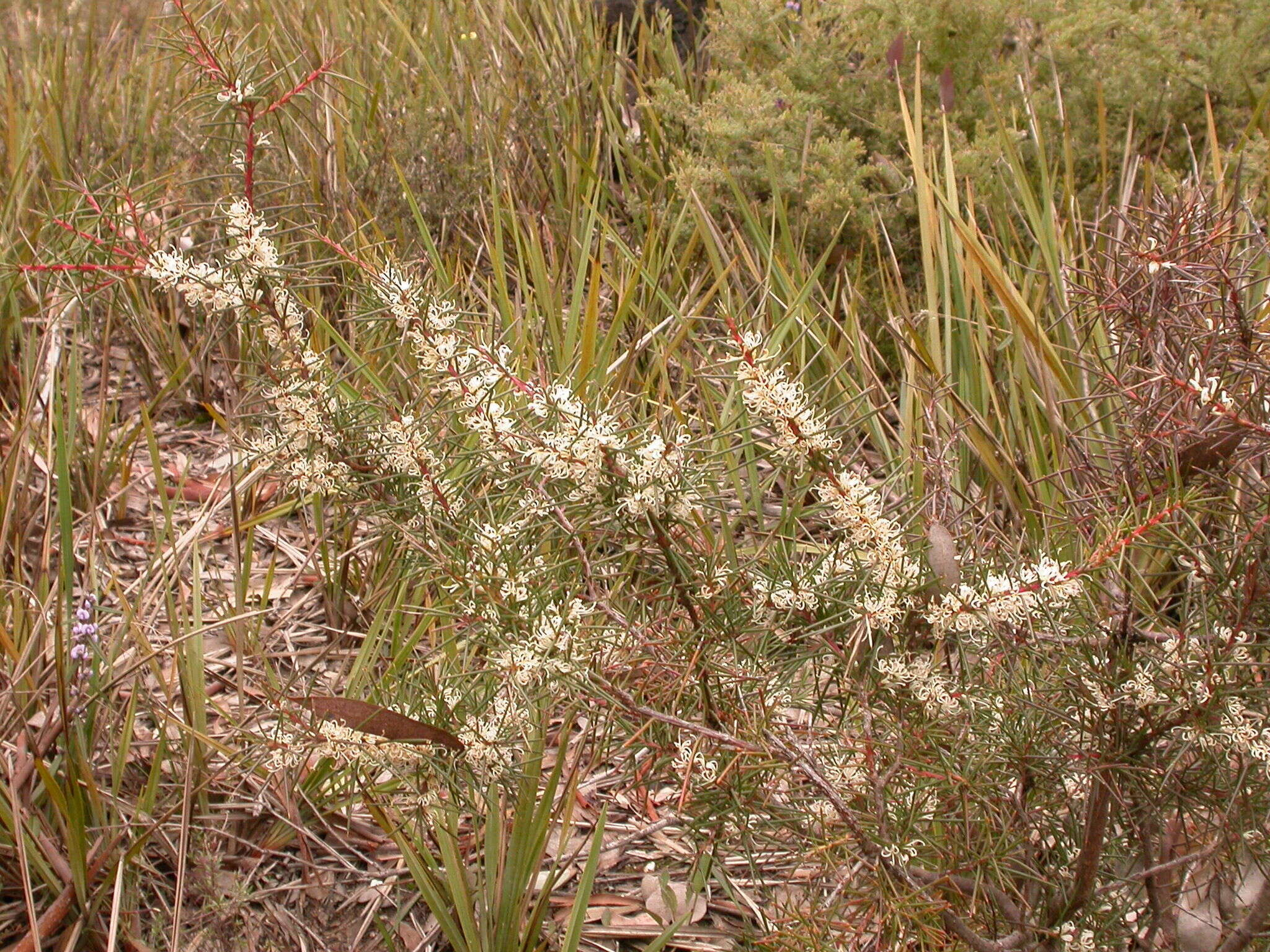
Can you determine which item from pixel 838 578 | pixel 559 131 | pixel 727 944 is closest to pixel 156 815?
pixel 727 944

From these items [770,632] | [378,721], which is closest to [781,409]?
[770,632]

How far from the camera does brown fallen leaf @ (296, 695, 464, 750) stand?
1.12 m

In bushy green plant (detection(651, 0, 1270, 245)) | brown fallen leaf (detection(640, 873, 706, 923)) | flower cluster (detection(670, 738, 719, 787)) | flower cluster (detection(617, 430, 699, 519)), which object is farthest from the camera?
bushy green plant (detection(651, 0, 1270, 245))

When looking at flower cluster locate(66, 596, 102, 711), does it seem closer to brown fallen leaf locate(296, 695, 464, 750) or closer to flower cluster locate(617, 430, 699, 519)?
brown fallen leaf locate(296, 695, 464, 750)

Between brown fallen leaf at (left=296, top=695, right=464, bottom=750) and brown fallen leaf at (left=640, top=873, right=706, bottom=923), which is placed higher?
brown fallen leaf at (left=296, top=695, right=464, bottom=750)

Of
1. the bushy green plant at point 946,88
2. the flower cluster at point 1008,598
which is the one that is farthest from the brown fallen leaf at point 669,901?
the bushy green plant at point 946,88

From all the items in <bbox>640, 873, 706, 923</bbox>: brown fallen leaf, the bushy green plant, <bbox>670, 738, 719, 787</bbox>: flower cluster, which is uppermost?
<bbox>670, 738, 719, 787</bbox>: flower cluster

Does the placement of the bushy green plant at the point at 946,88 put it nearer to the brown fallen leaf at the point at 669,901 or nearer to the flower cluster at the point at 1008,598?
the brown fallen leaf at the point at 669,901

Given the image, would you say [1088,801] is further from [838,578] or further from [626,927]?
[626,927]

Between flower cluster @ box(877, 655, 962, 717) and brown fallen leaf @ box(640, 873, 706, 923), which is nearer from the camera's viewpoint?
flower cluster @ box(877, 655, 962, 717)

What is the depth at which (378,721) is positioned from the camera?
1145mm

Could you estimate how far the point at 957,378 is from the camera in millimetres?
2434

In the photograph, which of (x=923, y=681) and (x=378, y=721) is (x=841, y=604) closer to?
(x=923, y=681)

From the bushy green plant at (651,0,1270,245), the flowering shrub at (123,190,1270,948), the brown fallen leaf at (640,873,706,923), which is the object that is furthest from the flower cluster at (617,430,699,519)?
the bushy green plant at (651,0,1270,245)
